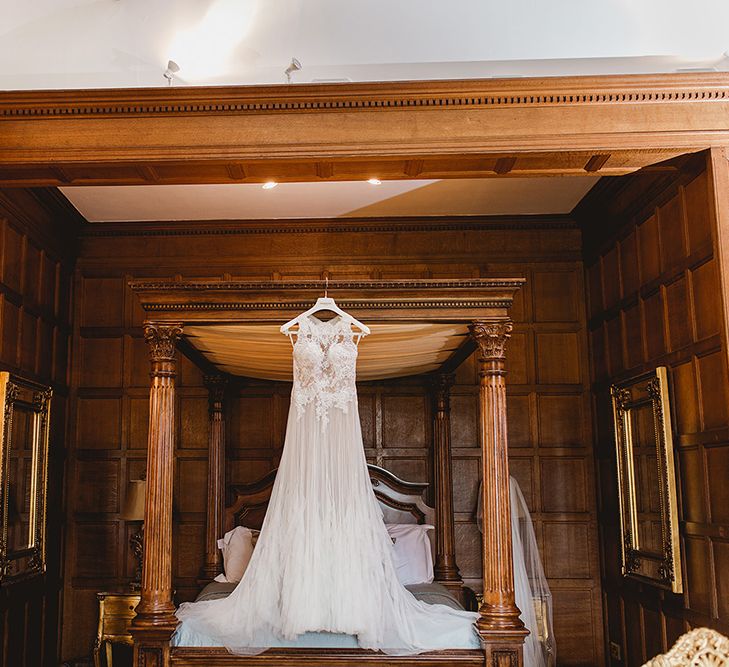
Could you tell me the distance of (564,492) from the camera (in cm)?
611

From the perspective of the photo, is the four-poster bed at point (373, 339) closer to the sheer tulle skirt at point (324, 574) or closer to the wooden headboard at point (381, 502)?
the sheer tulle skirt at point (324, 574)

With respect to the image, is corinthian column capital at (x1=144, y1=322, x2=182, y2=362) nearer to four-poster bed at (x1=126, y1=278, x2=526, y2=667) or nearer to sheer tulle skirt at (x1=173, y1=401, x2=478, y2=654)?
four-poster bed at (x1=126, y1=278, x2=526, y2=667)

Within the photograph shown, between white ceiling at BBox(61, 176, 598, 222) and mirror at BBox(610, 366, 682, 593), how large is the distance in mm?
1504

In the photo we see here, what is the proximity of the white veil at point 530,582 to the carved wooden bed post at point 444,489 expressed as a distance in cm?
27

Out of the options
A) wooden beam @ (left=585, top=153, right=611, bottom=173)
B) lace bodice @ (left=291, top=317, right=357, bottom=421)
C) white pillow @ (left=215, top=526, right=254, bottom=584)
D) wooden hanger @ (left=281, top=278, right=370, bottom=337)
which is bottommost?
white pillow @ (left=215, top=526, right=254, bottom=584)

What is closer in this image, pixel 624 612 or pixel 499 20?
pixel 499 20

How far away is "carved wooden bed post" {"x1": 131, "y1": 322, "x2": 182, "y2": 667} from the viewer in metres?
4.04

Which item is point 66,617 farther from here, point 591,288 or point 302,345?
point 591,288

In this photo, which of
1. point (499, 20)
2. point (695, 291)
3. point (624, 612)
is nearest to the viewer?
point (499, 20)

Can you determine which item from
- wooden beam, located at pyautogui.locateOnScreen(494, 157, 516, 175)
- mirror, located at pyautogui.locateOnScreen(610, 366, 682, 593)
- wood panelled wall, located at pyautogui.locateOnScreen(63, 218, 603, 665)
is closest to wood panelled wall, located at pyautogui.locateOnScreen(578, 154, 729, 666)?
mirror, located at pyautogui.locateOnScreen(610, 366, 682, 593)

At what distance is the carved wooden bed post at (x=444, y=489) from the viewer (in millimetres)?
5781

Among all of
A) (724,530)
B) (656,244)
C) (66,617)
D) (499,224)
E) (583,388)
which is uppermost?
(499,224)

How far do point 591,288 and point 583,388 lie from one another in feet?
2.48

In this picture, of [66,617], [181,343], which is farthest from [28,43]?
[66,617]
